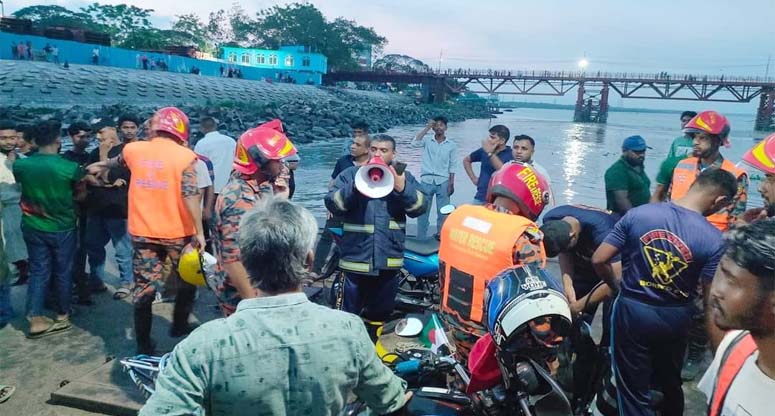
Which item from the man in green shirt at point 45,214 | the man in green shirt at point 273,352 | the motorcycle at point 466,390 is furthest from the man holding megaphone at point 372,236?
the man in green shirt at point 45,214

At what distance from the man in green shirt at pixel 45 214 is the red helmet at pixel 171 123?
1.08 m

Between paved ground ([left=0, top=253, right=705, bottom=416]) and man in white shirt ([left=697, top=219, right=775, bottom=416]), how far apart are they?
267 centimetres

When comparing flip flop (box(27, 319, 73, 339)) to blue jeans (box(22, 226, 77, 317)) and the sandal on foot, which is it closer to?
blue jeans (box(22, 226, 77, 317))

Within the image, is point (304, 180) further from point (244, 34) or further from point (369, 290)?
point (244, 34)

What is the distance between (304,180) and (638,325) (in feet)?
37.2

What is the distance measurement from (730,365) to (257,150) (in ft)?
8.71

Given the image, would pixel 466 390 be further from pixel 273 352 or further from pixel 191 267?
pixel 191 267

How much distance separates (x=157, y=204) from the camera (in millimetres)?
3799

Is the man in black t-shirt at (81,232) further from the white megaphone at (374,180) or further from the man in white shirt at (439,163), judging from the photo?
the man in white shirt at (439,163)

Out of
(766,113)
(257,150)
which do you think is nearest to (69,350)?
(257,150)

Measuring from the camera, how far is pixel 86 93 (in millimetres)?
27094

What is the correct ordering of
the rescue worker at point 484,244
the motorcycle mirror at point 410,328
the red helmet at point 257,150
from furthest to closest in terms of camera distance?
the motorcycle mirror at point 410,328 < the red helmet at point 257,150 < the rescue worker at point 484,244

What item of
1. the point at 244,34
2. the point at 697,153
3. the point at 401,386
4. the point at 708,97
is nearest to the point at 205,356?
the point at 401,386

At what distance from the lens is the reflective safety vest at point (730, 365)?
1.45 metres
